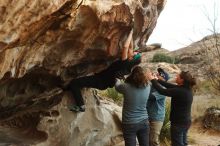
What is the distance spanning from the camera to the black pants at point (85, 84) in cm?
802

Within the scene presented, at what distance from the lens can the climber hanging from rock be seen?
7.81 metres

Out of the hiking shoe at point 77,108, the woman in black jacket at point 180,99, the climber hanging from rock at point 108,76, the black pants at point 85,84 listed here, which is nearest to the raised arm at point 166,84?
the woman in black jacket at point 180,99

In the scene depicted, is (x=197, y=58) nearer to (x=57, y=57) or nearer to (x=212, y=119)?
(x=212, y=119)

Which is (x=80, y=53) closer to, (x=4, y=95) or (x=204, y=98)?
(x=4, y=95)

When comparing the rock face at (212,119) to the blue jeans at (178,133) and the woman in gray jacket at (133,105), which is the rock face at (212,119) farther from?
the woman in gray jacket at (133,105)

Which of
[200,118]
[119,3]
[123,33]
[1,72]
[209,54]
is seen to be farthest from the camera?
[209,54]

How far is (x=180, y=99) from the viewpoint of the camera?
7305 millimetres

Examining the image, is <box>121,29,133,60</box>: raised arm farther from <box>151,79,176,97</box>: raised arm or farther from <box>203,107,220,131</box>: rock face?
<box>203,107,220,131</box>: rock face

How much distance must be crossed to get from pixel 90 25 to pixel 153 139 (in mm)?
2539

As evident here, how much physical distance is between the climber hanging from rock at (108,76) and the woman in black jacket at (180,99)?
510 mm

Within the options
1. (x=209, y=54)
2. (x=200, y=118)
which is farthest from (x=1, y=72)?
(x=209, y=54)

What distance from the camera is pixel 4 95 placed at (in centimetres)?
795

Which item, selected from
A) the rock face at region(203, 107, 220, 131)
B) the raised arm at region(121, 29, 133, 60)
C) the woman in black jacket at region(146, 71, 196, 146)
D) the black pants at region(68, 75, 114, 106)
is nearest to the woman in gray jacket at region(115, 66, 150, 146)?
the woman in black jacket at region(146, 71, 196, 146)

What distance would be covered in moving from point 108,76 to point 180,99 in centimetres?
141
